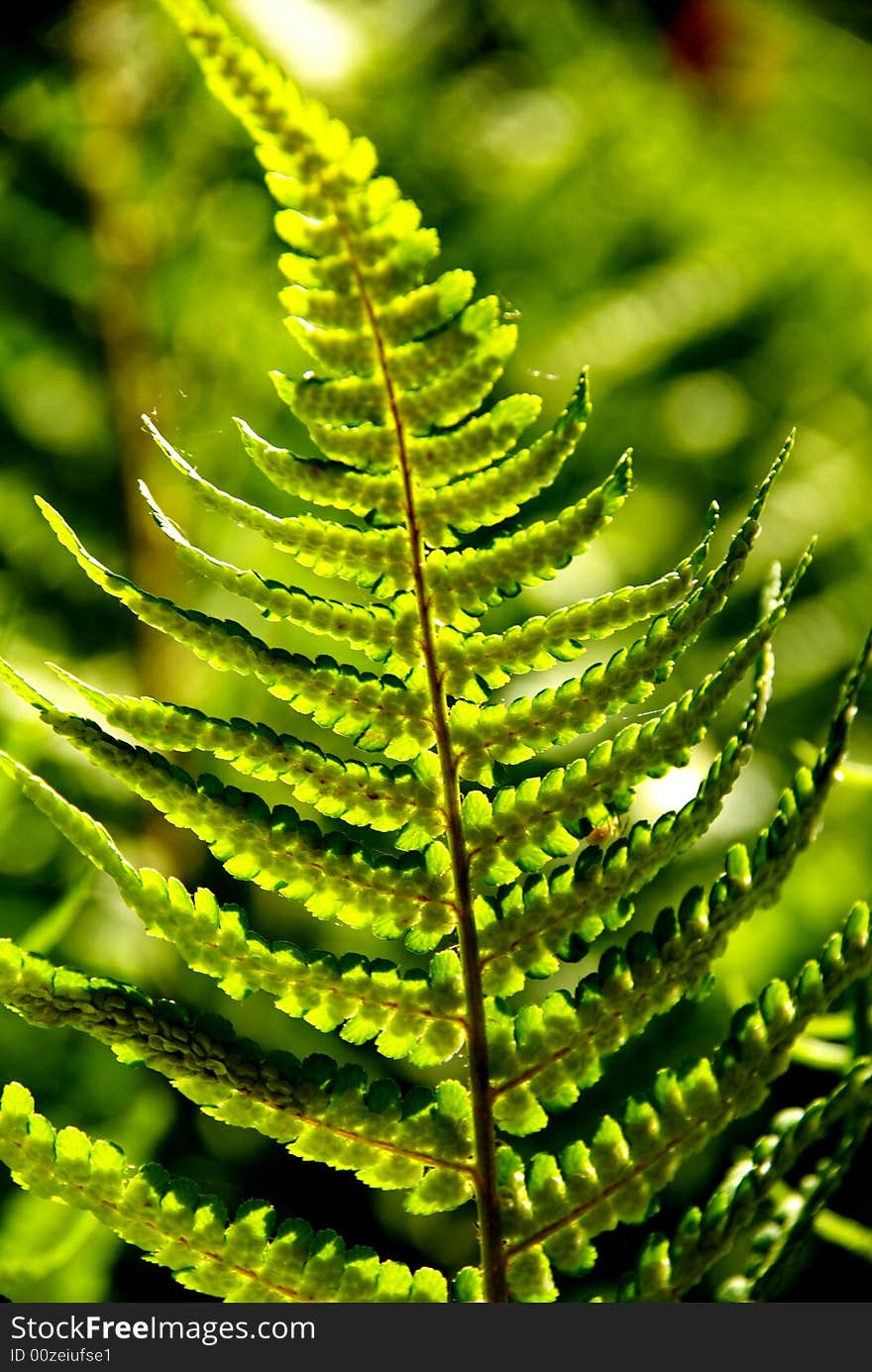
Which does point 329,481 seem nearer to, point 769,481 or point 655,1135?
point 769,481

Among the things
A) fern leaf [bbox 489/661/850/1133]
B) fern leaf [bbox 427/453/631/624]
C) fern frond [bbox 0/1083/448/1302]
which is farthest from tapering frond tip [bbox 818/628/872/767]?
fern frond [bbox 0/1083/448/1302]

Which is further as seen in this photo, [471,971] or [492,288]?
[492,288]

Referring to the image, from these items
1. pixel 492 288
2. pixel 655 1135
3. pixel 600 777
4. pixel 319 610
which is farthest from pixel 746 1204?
pixel 492 288

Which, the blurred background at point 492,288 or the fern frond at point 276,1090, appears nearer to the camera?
the fern frond at point 276,1090

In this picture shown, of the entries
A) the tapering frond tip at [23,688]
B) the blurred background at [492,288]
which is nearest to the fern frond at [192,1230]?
the tapering frond tip at [23,688]

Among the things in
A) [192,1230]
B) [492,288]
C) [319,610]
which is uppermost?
[492,288]

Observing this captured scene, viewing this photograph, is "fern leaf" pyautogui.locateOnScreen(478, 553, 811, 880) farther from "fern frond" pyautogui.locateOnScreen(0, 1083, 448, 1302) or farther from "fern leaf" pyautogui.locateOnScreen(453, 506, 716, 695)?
"fern frond" pyautogui.locateOnScreen(0, 1083, 448, 1302)

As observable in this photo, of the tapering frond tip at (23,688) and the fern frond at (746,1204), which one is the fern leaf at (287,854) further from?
the fern frond at (746,1204)
